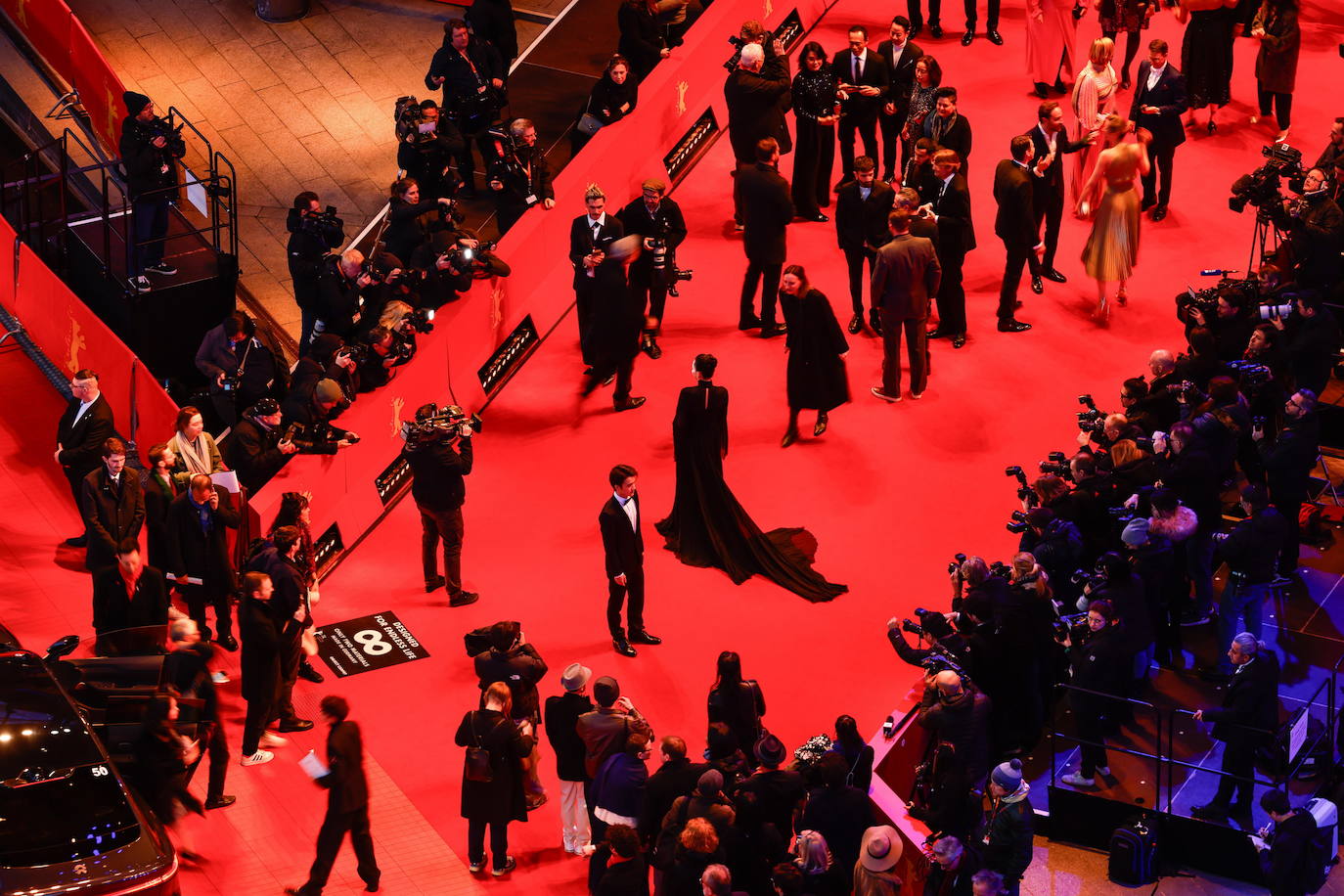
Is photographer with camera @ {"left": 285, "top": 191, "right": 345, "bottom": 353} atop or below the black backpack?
atop

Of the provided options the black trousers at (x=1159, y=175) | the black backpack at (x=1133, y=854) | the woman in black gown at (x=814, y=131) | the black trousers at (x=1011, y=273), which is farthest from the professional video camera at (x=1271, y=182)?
the black backpack at (x=1133, y=854)

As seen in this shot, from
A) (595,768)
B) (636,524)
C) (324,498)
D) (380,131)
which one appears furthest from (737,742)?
(380,131)

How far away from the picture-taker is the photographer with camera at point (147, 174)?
1662cm

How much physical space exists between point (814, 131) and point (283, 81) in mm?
6941

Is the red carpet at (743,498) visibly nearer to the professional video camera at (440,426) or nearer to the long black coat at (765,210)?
the long black coat at (765,210)

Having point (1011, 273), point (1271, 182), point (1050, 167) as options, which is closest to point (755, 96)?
point (1050, 167)

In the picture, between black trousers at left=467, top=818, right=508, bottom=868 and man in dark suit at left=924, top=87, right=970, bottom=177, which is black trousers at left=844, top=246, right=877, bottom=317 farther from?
black trousers at left=467, top=818, right=508, bottom=868

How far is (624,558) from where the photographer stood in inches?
513

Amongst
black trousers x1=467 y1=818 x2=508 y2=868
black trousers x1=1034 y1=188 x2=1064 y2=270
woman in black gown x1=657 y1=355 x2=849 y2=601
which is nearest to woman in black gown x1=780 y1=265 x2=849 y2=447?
woman in black gown x1=657 y1=355 x2=849 y2=601

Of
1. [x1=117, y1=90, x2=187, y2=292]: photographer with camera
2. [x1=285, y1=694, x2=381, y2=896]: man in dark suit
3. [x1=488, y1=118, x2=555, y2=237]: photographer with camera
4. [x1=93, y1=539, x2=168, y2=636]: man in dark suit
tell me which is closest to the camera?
[x1=285, y1=694, x2=381, y2=896]: man in dark suit

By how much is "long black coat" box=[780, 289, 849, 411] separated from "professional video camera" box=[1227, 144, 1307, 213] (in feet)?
12.5

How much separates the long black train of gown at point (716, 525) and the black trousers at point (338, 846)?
3.82 meters

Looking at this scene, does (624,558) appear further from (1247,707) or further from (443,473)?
(1247,707)

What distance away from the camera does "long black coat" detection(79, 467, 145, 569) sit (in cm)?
1318
